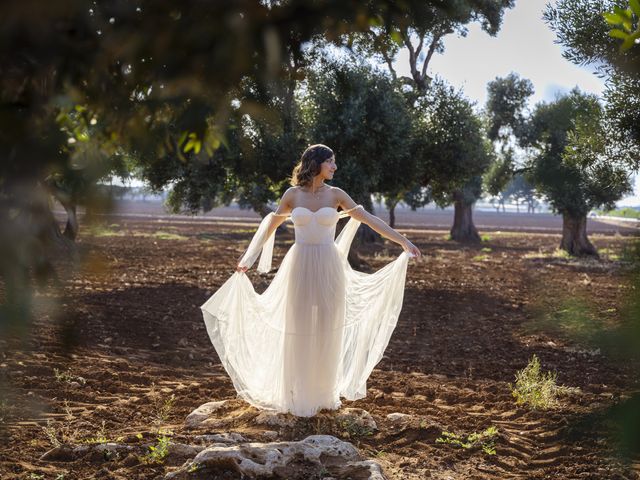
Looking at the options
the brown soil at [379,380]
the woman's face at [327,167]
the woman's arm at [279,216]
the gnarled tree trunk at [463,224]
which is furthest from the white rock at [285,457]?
the gnarled tree trunk at [463,224]

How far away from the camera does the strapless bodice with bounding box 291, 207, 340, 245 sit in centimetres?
773

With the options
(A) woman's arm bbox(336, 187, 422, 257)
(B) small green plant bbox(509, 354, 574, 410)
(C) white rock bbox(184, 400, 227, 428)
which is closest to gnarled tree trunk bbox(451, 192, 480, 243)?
(B) small green plant bbox(509, 354, 574, 410)

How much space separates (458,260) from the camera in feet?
99.3

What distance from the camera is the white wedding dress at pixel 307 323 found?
25.4 feet

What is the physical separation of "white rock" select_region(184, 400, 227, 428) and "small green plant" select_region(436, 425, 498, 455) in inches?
90.1

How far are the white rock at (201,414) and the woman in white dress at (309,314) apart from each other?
0.34 meters

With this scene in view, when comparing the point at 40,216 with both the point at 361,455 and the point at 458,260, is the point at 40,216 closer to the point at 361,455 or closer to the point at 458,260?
the point at 361,455

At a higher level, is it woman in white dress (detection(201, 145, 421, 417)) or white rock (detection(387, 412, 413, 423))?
woman in white dress (detection(201, 145, 421, 417))

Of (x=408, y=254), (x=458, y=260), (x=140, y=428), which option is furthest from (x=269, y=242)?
(x=458, y=260)

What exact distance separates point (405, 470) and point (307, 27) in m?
5.33

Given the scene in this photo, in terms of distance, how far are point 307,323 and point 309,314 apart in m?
0.10

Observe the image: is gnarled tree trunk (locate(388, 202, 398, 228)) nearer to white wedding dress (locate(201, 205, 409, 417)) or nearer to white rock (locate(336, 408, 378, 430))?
white wedding dress (locate(201, 205, 409, 417))

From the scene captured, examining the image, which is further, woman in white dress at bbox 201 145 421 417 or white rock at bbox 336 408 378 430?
woman in white dress at bbox 201 145 421 417

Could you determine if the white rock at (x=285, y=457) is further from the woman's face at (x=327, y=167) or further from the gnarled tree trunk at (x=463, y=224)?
the gnarled tree trunk at (x=463, y=224)
